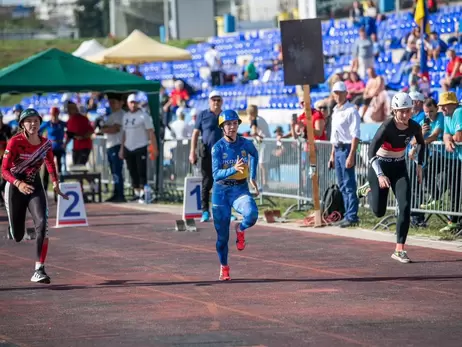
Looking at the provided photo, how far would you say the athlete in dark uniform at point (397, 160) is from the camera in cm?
1312

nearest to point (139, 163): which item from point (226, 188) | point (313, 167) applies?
point (313, 167)

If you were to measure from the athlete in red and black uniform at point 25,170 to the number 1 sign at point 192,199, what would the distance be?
5728 millimetres

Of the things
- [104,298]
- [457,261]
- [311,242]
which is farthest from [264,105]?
[104,298]

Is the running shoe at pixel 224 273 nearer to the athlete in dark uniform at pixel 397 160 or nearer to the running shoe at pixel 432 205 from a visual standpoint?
the athlete in dark uniform at pixel 397 160

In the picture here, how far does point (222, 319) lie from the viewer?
32.1 ft

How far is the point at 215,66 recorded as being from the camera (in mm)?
38531

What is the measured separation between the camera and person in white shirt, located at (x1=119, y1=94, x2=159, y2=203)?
22.5 m

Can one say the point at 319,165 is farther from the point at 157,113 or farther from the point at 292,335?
the point at 292,335

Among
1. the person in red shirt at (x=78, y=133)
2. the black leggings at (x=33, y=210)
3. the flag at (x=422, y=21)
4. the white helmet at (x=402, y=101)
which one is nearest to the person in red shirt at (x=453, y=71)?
the flag at (x=422, y=21)

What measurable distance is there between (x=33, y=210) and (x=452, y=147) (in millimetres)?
5853

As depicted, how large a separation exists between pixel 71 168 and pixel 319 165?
23.1 ft

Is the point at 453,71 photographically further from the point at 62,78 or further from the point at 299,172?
the point at 62,78

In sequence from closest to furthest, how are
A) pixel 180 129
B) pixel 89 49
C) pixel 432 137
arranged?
pixel 432 137 → pixel 180 129 → pixel 89 49

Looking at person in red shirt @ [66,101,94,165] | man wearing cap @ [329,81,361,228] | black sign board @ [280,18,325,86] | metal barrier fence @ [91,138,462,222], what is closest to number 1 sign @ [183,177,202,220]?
metal barrier fence @ [91,138,462,222]
